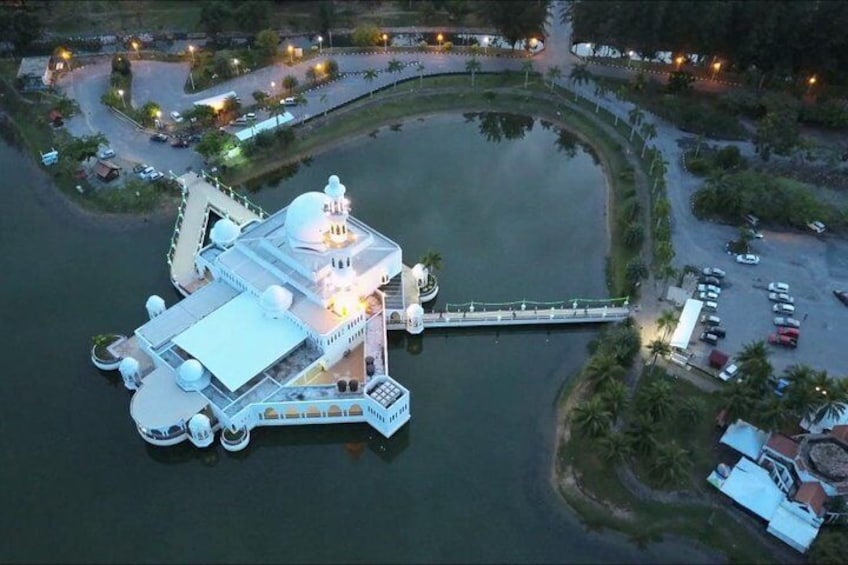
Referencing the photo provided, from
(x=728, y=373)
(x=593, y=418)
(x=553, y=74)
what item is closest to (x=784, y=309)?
(x=728, y=373)

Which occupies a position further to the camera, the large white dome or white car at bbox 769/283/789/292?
white car at bbox 769/283/789/292

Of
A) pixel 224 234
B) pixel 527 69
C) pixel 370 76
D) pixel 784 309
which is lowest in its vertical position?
pixel 784 309

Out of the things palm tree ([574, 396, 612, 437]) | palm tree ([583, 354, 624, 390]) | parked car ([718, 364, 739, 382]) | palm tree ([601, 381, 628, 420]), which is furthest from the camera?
parked car ([718, 364, 739, 382])

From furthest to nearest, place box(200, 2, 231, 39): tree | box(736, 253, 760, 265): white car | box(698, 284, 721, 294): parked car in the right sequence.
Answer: box(200, 2, 231, 39): tree
box(736, 253, 760, 265): white car
box(698, 284, 721, 294): parked car

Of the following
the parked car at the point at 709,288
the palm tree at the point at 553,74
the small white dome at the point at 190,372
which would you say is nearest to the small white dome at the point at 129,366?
the small white dome at the point at 190,372

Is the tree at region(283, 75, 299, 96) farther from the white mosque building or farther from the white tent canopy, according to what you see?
the white tent canopy

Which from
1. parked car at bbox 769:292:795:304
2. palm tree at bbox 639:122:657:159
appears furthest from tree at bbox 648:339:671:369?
palm tree at bbox 639:122:657:159

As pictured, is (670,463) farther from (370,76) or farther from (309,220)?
(370,76)
